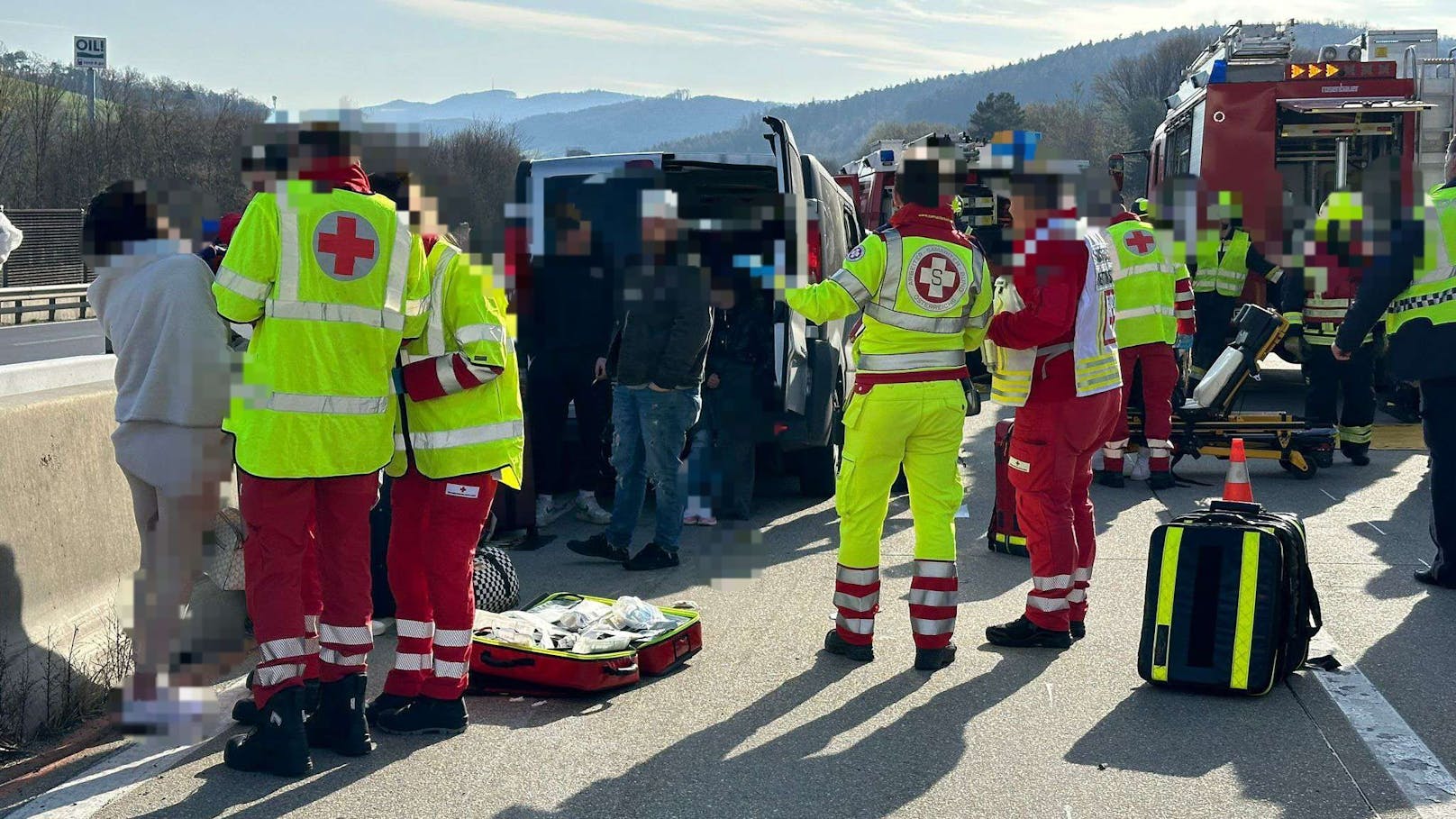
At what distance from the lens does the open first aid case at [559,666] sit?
17.5 feet

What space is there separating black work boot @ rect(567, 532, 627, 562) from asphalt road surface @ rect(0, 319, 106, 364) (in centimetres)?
1051

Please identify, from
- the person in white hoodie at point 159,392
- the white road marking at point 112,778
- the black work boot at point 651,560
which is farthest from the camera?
the black work boot at point 651,560

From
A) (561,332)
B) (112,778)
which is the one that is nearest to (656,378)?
(561,332)

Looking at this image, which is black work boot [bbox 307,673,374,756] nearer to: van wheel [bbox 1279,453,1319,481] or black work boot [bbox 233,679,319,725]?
black work boot [bbox 233,679,319,725]

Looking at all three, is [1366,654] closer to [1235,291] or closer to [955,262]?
[955,262]

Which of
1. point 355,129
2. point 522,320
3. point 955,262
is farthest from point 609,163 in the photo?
point 355,129

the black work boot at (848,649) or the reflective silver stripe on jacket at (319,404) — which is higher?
the reflective silver stripe on jacket at (319,404)

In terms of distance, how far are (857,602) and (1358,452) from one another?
6451mm

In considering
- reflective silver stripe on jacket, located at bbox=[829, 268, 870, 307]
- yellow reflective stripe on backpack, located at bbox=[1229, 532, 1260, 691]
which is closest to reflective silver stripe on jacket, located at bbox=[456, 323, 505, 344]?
reflective silver stripe on jacket, located at bbox=[829, 268, 870, 307]

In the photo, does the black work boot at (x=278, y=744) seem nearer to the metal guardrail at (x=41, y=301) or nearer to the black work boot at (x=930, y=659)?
the black work boot at (x=930, y=659)

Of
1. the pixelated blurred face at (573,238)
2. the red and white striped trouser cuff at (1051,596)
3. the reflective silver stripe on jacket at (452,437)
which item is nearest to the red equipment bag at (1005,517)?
the red and white striped trouser cuff at (1051,596)

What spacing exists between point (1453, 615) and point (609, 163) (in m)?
5.46

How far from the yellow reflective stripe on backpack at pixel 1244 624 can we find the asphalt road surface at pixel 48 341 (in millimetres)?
14292

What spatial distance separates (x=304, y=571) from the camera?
4.83 metres
